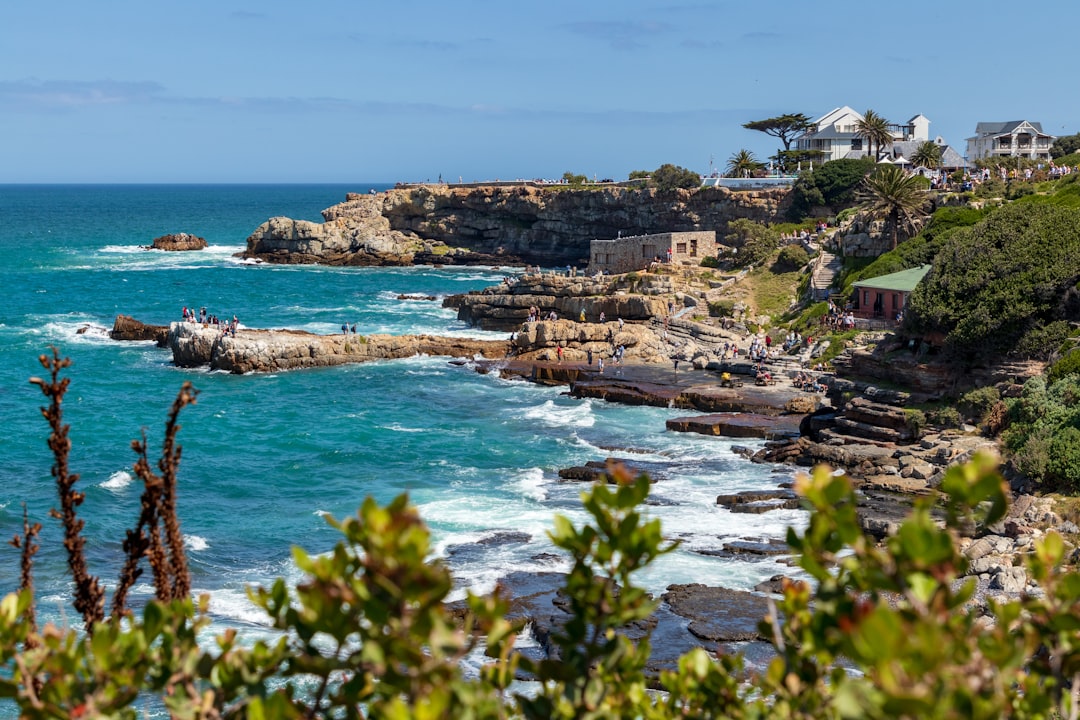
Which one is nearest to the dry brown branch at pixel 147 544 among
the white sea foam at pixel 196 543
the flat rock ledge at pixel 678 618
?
the flat rock ledge at pixel 678 618

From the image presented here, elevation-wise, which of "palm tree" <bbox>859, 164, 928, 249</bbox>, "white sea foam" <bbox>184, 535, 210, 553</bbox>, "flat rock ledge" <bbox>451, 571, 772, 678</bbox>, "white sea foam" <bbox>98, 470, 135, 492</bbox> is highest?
"palm tree" <bbox>859, 164, 928, 249</bbox>

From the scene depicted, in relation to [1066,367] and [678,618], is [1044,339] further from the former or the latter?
[678,618]

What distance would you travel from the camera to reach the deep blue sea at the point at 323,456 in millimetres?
26578

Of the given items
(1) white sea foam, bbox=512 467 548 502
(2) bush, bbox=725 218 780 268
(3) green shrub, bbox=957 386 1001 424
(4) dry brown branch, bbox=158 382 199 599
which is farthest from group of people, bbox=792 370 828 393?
(4) dry brown branch, bbox=158 382 199 599

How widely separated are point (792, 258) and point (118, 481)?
128ft

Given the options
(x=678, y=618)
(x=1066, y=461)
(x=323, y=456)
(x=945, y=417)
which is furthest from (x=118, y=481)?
(x=1066, y=461)

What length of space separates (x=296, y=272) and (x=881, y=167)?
45585 mm

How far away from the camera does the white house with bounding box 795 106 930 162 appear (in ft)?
292

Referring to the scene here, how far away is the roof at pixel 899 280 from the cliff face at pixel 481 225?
130ft

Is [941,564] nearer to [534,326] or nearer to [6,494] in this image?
[6,494]

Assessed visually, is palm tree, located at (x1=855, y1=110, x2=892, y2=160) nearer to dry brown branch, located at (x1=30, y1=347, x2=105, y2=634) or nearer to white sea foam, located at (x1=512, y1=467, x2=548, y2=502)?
white sea foam, located at (x1=512, y1=467, x2=548, y2=502)

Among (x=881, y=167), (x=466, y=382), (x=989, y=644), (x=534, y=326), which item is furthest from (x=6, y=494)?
(x=881, y=167)

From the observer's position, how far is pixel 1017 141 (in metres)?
80.7

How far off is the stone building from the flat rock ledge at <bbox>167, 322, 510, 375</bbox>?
18.2m
